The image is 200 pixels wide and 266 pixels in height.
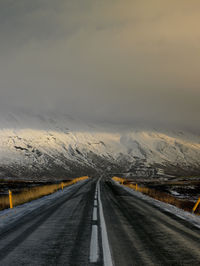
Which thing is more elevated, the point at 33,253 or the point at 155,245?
the point at 33,253

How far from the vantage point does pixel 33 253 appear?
18.2 feet

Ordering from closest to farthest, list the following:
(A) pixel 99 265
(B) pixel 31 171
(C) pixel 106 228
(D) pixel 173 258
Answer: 1. (A) pixel 99 265
2. (D) pixel 173 258
3. (C) pixel 106 228
4. (B) pixel 31 171

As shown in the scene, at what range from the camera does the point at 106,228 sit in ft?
26.8

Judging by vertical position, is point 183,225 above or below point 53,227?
below

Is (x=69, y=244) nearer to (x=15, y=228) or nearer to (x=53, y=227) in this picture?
(x=53, y=227)

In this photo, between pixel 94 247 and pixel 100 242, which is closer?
pixel 94 247

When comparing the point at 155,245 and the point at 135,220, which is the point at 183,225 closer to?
the point at 135,220

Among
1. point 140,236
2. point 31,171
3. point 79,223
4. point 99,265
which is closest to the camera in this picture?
point 99,265

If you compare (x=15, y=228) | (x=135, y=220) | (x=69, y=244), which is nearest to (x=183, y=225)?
(x=135, y=220)

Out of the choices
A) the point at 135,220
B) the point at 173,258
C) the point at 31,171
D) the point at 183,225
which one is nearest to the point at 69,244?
the point at 173,258

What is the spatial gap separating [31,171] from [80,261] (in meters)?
203

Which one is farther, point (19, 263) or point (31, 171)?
point (31, 171)

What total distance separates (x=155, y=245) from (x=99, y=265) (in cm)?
210

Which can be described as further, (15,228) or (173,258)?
(15,228)
